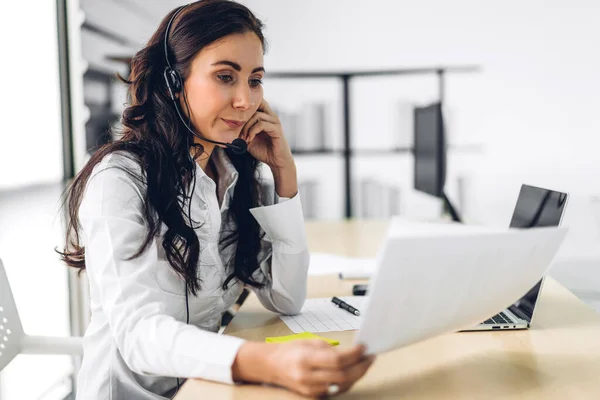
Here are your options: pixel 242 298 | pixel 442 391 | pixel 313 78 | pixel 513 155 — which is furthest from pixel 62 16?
pixel 442 391

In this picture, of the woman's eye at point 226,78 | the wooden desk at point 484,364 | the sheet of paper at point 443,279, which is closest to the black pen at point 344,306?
the wooden desk at point 484,364

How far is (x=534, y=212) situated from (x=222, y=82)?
25.1 inches

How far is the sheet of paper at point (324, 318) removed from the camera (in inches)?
45.1

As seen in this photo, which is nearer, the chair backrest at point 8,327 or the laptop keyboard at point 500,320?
the laptop keyboard at point 500,320

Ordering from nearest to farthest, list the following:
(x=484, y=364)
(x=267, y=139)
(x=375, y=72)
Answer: (x=484, y=364), (x=267, y=139), (x=375, y=72)

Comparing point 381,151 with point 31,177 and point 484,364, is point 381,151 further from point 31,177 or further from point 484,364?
point 484,364

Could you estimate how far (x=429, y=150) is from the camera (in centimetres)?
211

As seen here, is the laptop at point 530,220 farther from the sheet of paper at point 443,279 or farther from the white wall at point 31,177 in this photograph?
the white wall at point 31,177

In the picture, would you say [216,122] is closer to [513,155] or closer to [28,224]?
[28,224]

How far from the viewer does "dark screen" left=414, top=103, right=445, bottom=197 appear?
1981 millimetres

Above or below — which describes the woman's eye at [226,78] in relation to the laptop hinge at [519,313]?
above

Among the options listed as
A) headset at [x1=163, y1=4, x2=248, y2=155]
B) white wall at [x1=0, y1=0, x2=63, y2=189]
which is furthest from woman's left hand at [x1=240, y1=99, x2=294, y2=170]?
white wall at [x1=0, y1=0, x2=63, y2=189]

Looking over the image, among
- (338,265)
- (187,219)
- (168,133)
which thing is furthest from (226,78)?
(338,265)

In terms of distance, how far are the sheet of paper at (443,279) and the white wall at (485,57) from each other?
2808 millimetres
